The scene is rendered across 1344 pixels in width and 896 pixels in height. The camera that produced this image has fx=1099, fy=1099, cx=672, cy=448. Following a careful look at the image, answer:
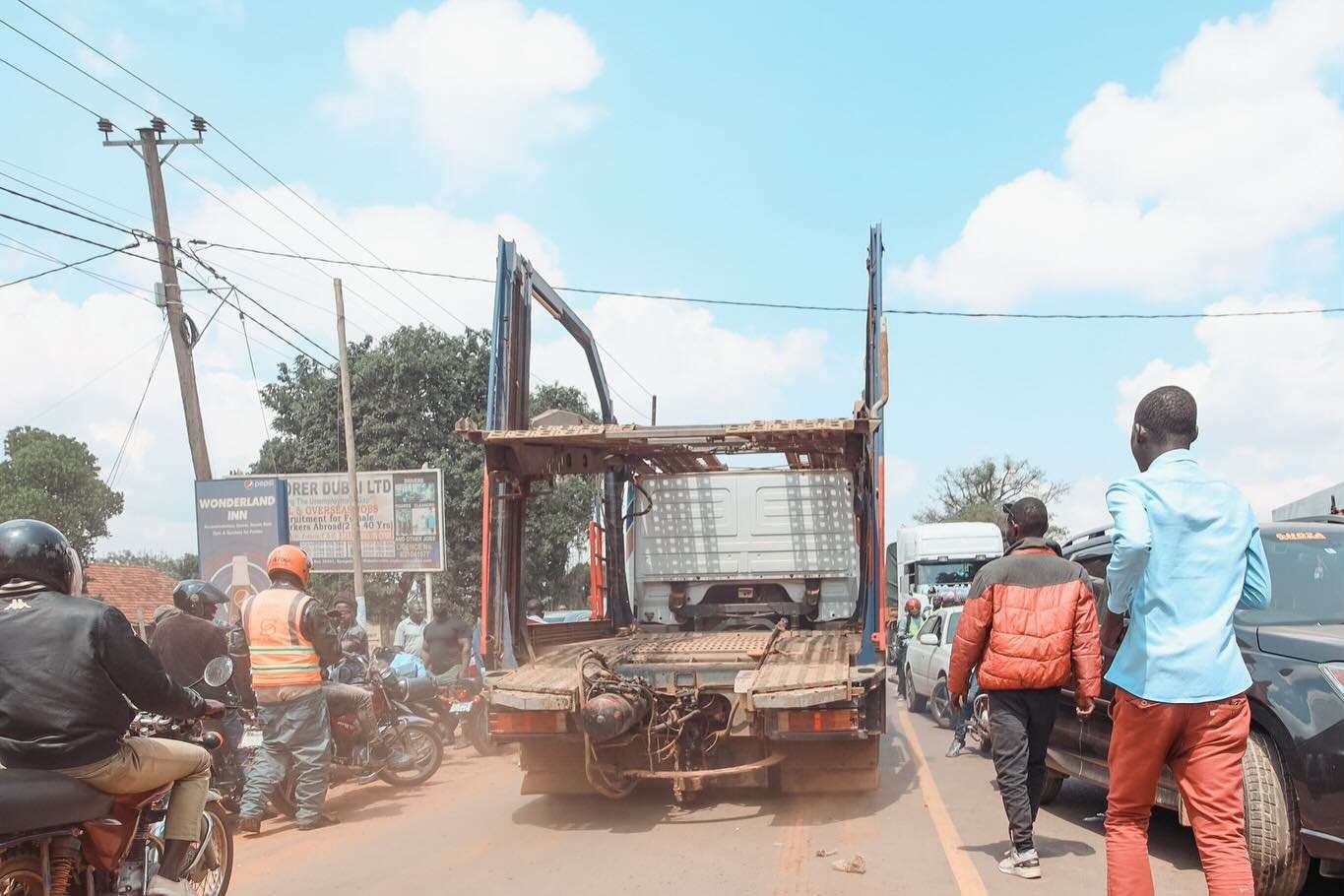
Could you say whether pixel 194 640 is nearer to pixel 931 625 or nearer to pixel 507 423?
pixel 507 423

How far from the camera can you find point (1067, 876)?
541 centimetres

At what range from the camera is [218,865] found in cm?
505

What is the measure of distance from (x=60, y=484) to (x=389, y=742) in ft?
130

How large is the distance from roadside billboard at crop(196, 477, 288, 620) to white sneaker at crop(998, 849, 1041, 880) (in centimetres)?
1462

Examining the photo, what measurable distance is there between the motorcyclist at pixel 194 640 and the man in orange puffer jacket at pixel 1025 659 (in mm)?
4728

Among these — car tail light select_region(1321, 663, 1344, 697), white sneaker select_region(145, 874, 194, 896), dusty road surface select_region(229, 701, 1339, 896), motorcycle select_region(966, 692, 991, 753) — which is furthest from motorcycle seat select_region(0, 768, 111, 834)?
motorcycle select_region(966, 692, 991, 753)

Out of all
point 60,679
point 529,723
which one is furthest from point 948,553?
point 60,679

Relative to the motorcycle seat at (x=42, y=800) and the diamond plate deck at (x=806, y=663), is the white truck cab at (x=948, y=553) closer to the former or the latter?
the diamond plate deck at (x=806, y=663)

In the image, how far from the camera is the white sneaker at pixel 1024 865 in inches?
210

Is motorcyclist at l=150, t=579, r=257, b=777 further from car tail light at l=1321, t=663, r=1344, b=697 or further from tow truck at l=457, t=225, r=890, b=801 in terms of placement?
car tail light at l=1321, t=663, r=1344, b=697

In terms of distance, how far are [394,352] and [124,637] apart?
24.8 metres

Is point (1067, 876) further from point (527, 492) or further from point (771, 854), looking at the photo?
point (527, 492)

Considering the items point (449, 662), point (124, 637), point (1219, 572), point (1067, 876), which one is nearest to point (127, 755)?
point (124, 637)

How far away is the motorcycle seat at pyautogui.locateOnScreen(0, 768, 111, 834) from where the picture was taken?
3.59 meters
